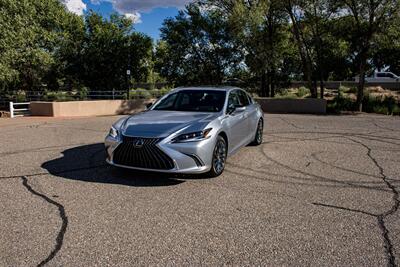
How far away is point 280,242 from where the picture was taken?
13.0 feet

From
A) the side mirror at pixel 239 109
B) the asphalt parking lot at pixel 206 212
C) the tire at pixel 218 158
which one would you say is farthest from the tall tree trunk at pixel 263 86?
the tire at pixel 218 158

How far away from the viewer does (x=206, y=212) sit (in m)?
4.77

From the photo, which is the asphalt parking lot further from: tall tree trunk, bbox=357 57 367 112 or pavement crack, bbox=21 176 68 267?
tall tree trunk, bbox=357 57 367 112

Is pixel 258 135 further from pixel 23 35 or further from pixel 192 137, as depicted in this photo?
pixel 23 35

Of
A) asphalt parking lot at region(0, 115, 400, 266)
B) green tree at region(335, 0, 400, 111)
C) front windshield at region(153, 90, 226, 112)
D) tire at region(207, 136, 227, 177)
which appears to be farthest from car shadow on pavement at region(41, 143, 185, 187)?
green tree at region(335, 0, 400, 111)

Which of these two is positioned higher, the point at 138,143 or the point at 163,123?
the point at 163,123

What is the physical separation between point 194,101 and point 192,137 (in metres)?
1.66

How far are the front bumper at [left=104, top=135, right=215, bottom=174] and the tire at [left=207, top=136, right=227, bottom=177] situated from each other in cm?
16

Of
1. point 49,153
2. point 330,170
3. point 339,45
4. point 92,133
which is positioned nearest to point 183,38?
point 339,45

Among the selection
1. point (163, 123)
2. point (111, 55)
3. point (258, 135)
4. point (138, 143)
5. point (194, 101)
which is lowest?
point (258, 135)

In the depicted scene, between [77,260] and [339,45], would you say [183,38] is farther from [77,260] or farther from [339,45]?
[77,260]

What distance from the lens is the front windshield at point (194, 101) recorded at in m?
7.15

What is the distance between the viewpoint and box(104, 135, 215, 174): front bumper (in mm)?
5648

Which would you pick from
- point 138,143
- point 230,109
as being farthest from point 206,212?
point 230,109
